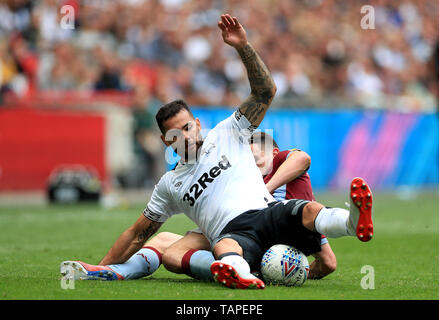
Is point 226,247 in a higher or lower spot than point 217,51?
lower

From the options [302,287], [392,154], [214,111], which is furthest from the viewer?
[392,154]

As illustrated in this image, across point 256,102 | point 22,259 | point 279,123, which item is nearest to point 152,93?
point 279,123

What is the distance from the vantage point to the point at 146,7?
19.3m

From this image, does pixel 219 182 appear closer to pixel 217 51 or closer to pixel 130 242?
pixel 130 242

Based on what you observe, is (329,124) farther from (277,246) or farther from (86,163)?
(277,246)

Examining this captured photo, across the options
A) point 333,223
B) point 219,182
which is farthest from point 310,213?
point 219,182

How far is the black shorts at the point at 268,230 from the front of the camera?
5.51 m

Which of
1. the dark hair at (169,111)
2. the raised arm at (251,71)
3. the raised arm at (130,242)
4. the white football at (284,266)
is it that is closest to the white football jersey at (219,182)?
the raised arm at (251,71)

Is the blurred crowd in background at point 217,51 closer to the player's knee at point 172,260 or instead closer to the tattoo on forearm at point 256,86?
the player's knee at point 172,260

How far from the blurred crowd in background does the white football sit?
1269cm

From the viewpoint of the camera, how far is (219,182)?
580cm

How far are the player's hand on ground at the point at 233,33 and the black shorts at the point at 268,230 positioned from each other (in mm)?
1204

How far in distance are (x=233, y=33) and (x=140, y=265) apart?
6.32 feet
